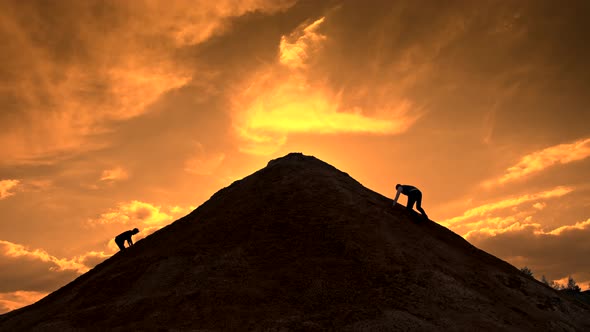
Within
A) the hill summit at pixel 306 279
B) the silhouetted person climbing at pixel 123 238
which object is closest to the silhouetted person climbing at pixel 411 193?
the hill summit at pixel 306 279

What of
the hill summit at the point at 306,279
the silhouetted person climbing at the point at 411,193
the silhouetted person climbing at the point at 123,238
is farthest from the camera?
the silhouetted person climbing at the point at 123,238

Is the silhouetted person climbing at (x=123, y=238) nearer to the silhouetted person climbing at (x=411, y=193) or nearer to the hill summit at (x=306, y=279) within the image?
the hill summit at (x=306, y=279)

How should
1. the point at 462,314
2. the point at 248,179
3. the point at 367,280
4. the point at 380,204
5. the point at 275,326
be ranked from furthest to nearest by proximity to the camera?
the point at 248,179 → the point at 380,204 → the point at 367,280 → the point at 462,314 → the point at 275,326

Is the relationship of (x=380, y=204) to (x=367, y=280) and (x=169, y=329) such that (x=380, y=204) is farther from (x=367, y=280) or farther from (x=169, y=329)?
(x=169, y=329)

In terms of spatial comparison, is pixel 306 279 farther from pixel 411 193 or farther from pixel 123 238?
pixel 123 238

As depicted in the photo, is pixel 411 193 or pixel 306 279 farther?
pixel 411 193

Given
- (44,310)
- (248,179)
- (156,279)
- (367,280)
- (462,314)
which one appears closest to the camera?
(462,314)

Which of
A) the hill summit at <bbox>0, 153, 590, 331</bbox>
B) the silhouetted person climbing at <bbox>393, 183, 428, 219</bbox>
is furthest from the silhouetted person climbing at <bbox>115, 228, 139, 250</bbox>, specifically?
the silhouetted person climbing at <bbox>393, 183, 428, 219</bbox>

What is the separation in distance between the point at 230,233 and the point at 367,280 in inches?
230

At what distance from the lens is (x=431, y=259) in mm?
14523

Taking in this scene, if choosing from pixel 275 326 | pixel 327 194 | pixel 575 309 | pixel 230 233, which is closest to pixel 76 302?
pixel 230 233

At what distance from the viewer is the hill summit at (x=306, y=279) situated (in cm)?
1122

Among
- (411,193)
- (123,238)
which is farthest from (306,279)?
(123,238)

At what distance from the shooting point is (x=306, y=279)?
12.4m
